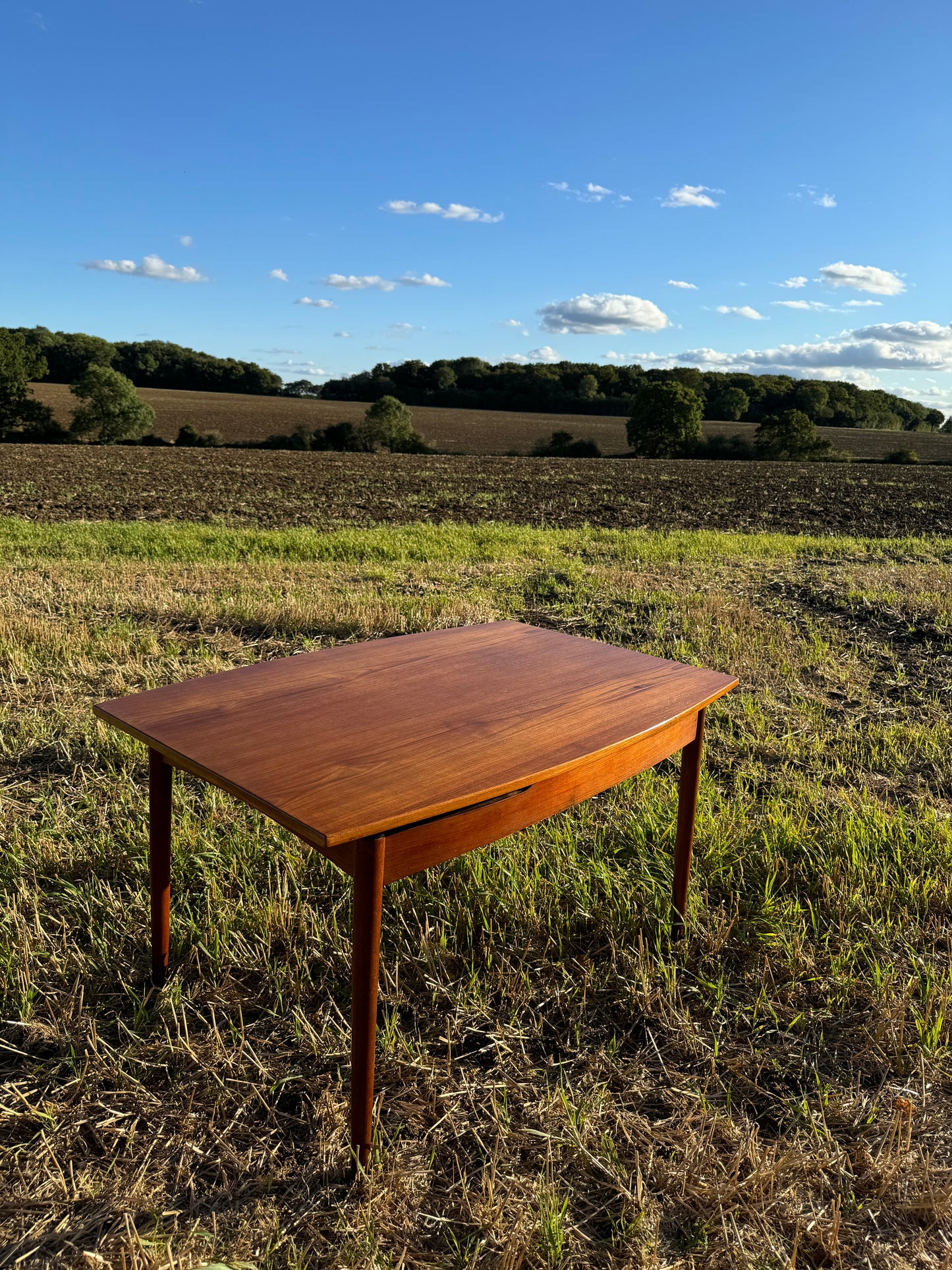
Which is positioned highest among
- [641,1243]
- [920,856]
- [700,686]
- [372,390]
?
[372,390]

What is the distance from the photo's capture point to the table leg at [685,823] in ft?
8.07

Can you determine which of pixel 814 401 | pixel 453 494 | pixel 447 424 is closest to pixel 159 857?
pixel 453 494

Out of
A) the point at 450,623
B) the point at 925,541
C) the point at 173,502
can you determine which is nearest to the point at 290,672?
the point at 450,623

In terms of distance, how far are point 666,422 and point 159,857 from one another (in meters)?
55.7

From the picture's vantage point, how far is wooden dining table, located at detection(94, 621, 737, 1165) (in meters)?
1.56

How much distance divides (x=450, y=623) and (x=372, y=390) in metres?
78.0

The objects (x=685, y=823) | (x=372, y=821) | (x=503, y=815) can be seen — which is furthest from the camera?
(x=685, y=823)

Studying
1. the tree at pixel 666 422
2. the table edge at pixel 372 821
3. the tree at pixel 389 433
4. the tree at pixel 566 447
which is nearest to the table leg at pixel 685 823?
the table edge at pixel 372 821

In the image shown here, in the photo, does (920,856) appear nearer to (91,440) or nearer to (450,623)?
(450,623)

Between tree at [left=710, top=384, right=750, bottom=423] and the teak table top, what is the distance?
80681 mm

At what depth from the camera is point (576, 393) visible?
270 ft

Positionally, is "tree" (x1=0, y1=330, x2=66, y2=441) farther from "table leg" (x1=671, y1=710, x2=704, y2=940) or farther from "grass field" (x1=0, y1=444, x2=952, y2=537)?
"table leg" (x1=671, y1=710, x2=704, y2=940)

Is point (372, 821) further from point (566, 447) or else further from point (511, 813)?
point (566, 447)

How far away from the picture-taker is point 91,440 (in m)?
46.8
